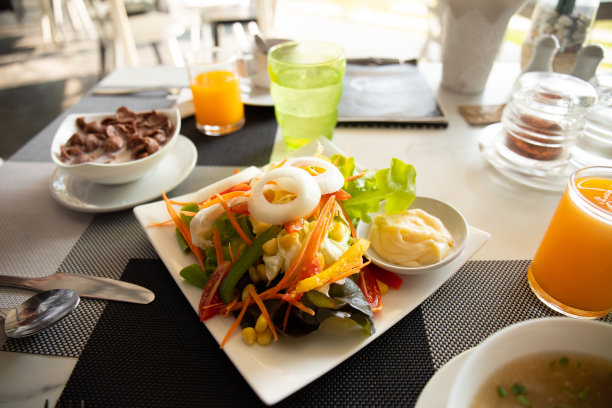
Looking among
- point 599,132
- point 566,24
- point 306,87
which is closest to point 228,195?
point 306,87

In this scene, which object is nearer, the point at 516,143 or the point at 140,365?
the point at 140,365

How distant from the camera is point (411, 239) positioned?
0.98 m

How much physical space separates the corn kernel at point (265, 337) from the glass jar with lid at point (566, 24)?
1.82 metres

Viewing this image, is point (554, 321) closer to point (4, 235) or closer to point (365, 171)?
point (365, 171)

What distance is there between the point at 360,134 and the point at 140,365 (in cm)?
126

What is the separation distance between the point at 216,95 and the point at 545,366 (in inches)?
58.6

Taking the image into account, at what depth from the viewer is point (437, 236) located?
3.28 feet

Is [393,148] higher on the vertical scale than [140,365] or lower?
higher

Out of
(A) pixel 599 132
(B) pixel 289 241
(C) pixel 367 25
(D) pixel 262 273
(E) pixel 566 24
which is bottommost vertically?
(C) pixel 367 25

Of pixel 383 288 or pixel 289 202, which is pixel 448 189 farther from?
pixel 289 202

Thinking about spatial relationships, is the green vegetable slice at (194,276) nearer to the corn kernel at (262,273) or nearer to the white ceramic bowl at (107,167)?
the corn kernel at (262,273)

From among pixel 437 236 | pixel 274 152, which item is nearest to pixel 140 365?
pixel 437 236

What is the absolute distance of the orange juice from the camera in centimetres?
164

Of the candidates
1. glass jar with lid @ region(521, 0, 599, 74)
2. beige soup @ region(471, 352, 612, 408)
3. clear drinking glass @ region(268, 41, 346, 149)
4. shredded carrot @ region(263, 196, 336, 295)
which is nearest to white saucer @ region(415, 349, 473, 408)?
beige soup @ region(471, 352, 612, 408)
